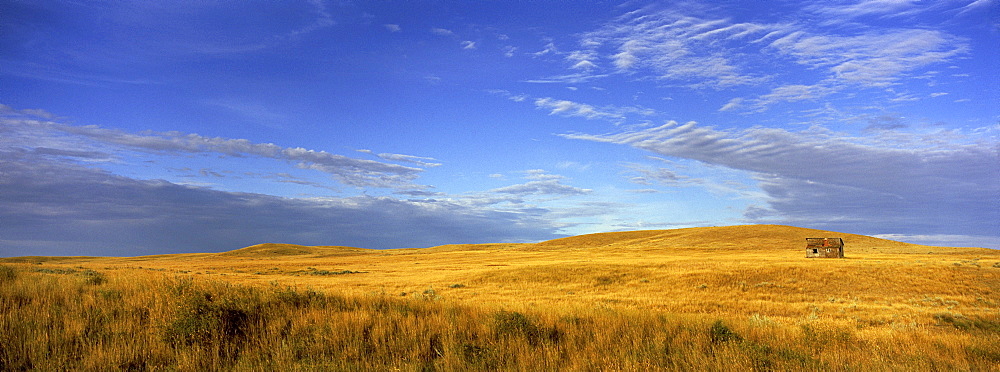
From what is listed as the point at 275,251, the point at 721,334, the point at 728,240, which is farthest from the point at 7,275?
the point at 275,251

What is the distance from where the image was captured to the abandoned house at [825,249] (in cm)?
5262

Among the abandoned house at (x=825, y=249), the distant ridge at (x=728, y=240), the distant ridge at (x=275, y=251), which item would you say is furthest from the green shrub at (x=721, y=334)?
the distant ridge at (x=275, y=251)

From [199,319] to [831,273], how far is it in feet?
124

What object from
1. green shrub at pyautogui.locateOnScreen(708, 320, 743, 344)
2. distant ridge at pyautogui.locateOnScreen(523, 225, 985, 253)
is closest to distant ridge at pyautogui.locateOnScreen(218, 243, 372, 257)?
distant ridge at pyautogui.locateOnScreen(523, 225, 985, 253)

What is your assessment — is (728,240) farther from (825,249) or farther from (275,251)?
(275,251)

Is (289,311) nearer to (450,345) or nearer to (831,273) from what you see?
(450,345)

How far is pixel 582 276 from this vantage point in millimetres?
35281

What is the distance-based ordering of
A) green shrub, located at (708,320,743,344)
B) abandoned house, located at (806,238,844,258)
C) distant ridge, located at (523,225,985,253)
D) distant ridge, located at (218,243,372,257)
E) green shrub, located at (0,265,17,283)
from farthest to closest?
1. distant ridge, located at (218,243,372,257)
2. distant ridge, located at (523,225,985,253)
3. abandoned house, located at (806,238,844,258)
4. green shrub, located at (0,265,17,283)
5. green shrub, located at (708,320,743,344)

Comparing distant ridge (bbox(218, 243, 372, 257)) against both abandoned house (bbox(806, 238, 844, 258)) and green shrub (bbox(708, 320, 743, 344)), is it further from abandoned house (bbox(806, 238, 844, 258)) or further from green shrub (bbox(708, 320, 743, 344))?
green shrub (bbox(708, 320, 743, 344))

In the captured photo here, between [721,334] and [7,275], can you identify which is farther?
[7,275]

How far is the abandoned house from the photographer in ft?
173

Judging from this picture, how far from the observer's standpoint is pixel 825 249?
53312mm

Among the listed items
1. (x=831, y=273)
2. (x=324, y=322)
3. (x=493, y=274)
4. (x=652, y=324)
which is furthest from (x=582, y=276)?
(x=324, y=322)

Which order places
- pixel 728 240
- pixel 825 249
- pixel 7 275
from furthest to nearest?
pixel 728 240 → pixel 825 249 → pixel 7 275
